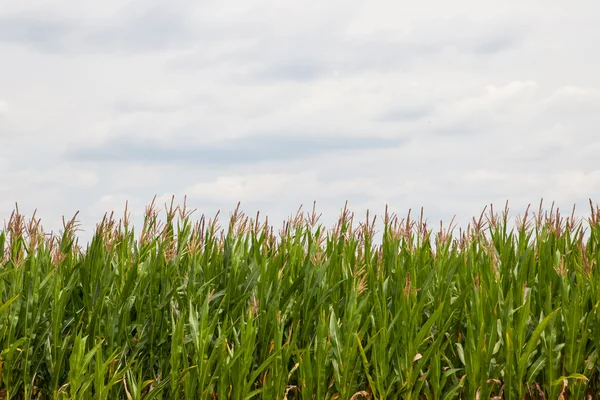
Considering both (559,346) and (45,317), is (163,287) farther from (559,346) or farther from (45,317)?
(559,346)

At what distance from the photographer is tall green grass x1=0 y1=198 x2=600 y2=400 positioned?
15.3 ft

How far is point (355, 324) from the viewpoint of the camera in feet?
15.5

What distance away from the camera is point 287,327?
5.22m

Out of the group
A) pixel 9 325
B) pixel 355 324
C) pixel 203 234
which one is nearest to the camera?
pixel 355 324

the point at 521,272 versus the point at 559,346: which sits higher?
the point at 521,272

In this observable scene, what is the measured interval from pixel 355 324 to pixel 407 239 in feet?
5.93

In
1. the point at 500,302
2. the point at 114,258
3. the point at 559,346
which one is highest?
the point at 114,258

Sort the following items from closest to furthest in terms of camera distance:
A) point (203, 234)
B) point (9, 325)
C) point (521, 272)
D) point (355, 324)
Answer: point (355, 324) → point (9, 325) → point (521, 272) → point (203, 234)

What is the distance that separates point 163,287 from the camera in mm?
5164

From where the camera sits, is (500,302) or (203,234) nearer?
(500,302)

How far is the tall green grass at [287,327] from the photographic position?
4.66 metres

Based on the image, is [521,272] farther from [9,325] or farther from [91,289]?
[9,325]

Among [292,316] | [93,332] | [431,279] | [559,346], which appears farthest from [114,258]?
[559,346]

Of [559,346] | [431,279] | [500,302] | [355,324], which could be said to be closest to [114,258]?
[355,324]
